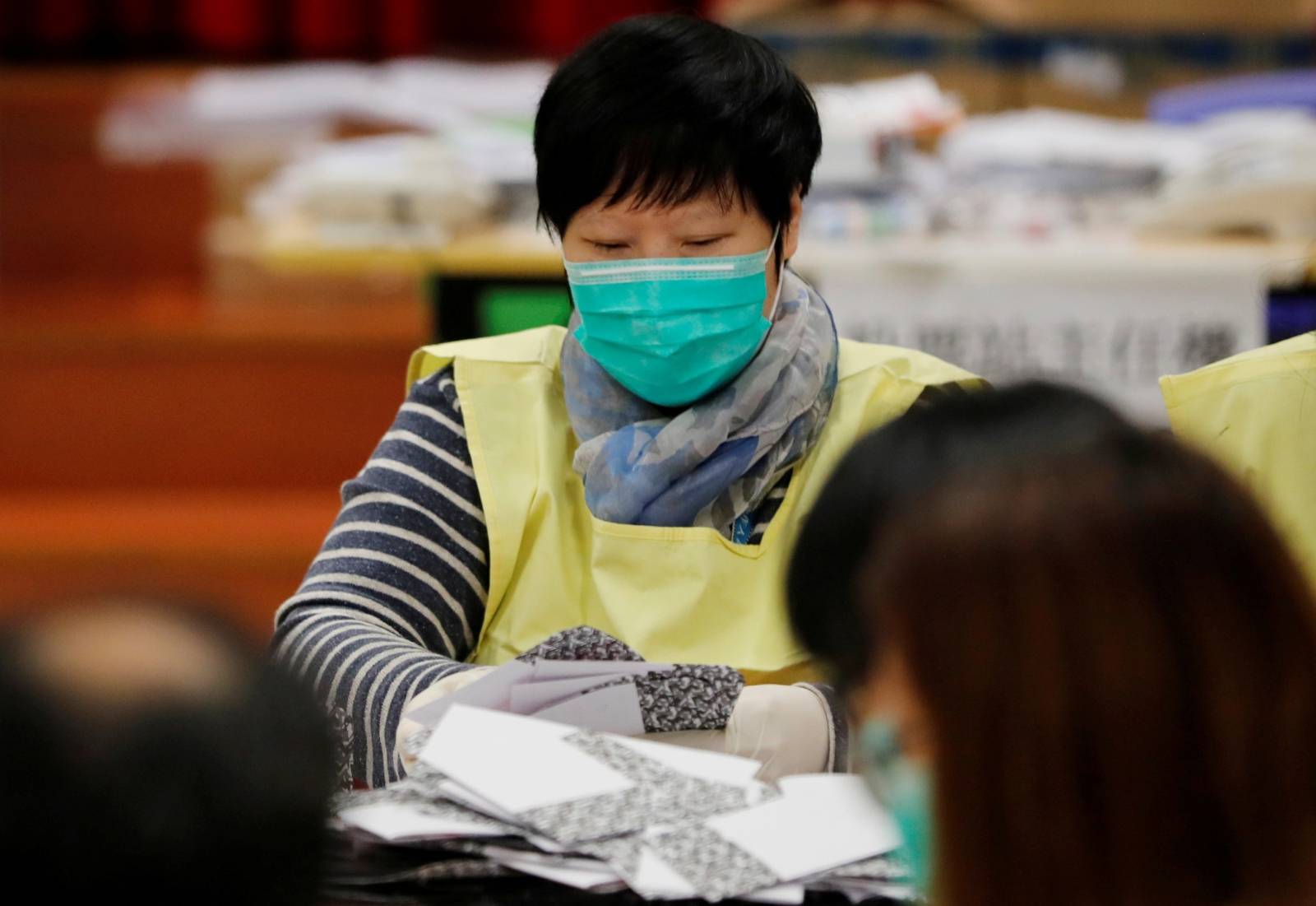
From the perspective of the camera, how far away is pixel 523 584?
1.51m

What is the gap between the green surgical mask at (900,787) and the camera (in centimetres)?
66

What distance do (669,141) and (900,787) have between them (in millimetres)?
842

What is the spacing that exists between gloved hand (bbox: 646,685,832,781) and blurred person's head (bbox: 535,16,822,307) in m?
0.43

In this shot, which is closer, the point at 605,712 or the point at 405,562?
the point at 605,712

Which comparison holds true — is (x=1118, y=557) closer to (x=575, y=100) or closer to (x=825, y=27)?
(x=575, y=100)

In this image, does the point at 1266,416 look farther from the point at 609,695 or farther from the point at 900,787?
the point at 900,787

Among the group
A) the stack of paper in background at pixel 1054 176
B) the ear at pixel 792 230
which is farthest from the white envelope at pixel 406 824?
the stack of paper in background at pixel 1054 176

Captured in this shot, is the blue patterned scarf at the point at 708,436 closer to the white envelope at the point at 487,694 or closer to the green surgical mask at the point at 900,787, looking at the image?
the white envelope at the point at 487,694

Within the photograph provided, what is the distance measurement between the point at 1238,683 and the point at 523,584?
0.97 m

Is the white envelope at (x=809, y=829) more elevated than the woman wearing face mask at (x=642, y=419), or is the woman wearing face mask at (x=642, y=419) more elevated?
the woman wearing face mask at (x=642, y=419)

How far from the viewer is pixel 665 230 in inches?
57.8

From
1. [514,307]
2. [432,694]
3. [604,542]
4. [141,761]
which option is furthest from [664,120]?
[514,307]

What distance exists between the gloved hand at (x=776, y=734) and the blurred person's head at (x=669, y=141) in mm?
434

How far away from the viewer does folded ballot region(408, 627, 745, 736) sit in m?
1.17
